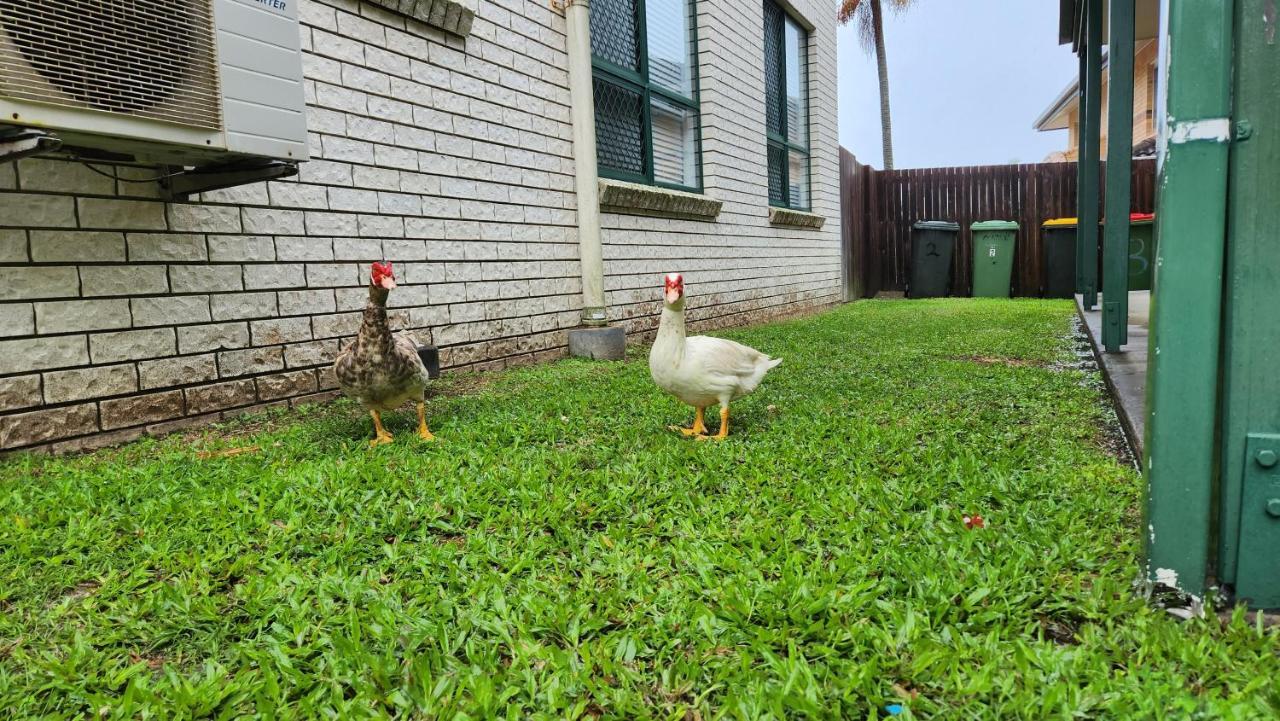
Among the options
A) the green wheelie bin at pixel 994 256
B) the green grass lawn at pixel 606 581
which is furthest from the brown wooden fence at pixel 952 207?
the green grass lawn at pixel 606 581

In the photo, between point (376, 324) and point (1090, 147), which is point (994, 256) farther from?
point (376, 324)

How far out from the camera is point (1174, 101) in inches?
55.0

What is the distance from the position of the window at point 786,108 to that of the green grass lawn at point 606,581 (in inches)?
342

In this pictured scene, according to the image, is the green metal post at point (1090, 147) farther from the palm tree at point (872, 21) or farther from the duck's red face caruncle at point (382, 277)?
the palm tree at point (872, 21)

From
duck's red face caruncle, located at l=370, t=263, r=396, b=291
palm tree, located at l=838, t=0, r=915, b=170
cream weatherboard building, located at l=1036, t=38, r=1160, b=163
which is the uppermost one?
palm tree, located at l=838, t=0, r=915, b=170

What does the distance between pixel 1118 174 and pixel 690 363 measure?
10.8 feet

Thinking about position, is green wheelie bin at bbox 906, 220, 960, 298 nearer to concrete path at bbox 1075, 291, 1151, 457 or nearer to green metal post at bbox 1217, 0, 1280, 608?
concrete path at bbox 1075, 291, 1151, 457

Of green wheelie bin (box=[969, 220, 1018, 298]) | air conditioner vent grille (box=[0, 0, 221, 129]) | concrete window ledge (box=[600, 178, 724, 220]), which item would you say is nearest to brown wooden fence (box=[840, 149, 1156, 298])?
green wheelie bin (box=[969, 220, 1018, 298])

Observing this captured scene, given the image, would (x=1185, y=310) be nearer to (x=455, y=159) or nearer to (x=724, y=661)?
(x=724, y=661)

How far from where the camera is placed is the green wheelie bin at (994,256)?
1322 cm

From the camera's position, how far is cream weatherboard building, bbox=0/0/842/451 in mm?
3178

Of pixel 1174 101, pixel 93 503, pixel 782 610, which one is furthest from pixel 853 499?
pixel 93 503

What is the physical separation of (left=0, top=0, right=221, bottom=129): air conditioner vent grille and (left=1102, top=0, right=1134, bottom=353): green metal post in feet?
16.1

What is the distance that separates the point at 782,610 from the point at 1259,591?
0.97 metres
